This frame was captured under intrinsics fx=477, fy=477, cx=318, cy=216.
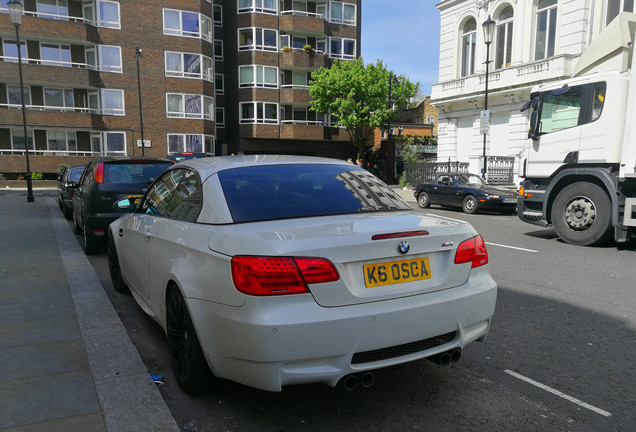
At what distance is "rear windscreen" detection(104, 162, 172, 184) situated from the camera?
7945 millimetres

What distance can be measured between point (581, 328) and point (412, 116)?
177 feet

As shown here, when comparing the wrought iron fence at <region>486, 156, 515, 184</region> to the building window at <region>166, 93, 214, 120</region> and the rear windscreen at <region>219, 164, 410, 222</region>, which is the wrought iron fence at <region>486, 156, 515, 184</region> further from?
the building window at <region>166, 93, 214, 120</region>

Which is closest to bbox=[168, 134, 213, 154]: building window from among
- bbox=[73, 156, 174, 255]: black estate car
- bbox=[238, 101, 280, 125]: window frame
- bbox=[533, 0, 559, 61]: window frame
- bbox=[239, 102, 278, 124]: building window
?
bbox=[238, 101, 280, 125]: window frame

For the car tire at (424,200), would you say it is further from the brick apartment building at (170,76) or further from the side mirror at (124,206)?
the brick apartment building at (170,76)

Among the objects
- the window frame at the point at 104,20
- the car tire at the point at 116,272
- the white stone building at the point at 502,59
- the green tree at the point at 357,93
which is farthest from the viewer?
the green tree at the point at 357,93

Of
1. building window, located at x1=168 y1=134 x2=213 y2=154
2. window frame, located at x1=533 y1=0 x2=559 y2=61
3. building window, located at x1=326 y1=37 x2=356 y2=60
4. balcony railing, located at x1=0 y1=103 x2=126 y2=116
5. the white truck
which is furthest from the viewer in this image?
building window, located at x1=326 y1=37 x2=356 y2=60

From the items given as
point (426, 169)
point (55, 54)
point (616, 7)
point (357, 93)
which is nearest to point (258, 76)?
point (357, 93)

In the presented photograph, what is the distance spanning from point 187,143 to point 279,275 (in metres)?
38.4

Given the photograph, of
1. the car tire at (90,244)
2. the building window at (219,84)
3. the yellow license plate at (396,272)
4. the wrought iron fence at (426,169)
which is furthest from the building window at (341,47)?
the yellow license plate at (396,272)

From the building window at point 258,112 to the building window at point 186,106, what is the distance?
12.3ft

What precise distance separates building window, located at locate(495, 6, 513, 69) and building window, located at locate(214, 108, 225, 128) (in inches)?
1024

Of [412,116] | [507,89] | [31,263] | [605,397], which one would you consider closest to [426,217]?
[605,397]

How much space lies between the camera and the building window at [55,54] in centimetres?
3500

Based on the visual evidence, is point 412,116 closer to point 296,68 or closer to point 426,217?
point 296,68
